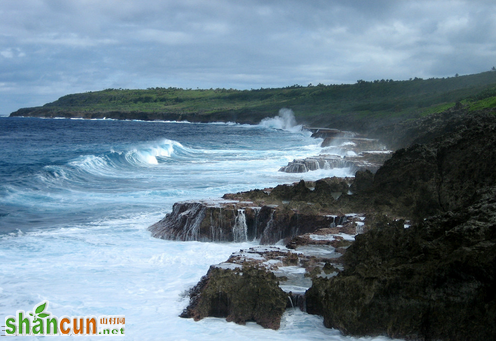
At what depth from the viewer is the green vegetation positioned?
246ft

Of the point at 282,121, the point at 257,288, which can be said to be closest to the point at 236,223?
the point at 257,288

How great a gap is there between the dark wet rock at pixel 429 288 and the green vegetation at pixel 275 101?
50.4m

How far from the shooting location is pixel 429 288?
707 centimetres

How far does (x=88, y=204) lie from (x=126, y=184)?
5.10 metres

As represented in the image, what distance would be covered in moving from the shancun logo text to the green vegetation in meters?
51.9

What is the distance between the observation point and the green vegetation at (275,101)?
2948 inches

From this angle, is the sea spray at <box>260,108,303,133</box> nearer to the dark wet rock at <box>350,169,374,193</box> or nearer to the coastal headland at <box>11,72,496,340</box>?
the dark wet rock at <box>350,169,374,193</box>

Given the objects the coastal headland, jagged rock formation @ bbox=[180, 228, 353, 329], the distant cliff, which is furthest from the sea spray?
jagged rock formation @ bbox=[180, 228, 353, 329]

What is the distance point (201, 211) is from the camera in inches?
540

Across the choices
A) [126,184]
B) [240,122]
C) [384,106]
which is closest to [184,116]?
[240,122]

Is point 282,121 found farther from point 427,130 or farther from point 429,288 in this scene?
point 429,288

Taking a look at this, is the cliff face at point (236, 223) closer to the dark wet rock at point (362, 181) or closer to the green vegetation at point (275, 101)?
the dark wet rock at point (362, 181)

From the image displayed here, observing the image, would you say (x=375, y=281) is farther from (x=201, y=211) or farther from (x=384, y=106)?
(x=384, y=106)

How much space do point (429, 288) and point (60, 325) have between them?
533 centimetres
